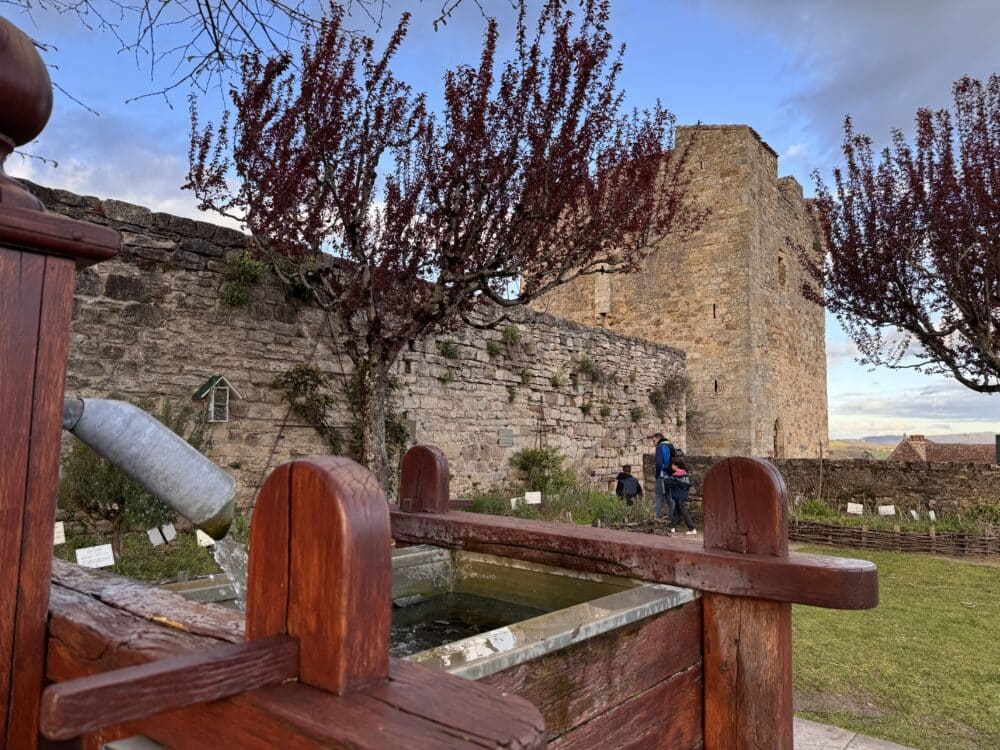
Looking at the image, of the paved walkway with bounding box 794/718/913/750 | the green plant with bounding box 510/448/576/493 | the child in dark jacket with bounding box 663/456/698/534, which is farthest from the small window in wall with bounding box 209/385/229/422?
the child in dark jacket with bounding box 663/456/698/534

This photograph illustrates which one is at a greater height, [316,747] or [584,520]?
[316,747]

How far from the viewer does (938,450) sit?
1784cm

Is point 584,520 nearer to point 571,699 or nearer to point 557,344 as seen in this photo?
point 557,344

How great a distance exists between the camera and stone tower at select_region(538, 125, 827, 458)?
15.0m

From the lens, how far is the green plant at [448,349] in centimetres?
882

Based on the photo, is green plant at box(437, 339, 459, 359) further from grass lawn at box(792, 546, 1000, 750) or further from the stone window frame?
grass lawn at box(792, 546, 1000, 750)

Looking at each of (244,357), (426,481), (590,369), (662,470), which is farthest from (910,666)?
(590,369)

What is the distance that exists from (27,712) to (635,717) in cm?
115

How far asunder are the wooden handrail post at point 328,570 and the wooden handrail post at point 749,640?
3.98 ft

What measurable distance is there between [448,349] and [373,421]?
219 cm

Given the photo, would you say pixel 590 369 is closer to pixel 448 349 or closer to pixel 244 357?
pixel 448 349

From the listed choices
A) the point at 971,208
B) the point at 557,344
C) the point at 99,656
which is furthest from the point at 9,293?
the point at 971,208

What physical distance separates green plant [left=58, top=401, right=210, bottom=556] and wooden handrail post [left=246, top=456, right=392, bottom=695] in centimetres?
455

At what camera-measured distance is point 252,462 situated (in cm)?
662
